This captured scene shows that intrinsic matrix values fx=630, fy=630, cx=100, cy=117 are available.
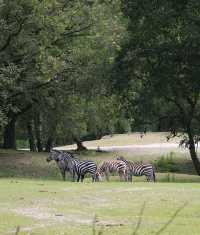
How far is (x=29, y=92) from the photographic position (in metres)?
30.0

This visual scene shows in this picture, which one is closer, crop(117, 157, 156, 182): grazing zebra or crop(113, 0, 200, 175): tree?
crop(113, 0, 200, 175): tree

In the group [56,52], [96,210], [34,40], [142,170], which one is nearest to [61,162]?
[142,170]

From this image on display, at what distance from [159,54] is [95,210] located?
623 inches

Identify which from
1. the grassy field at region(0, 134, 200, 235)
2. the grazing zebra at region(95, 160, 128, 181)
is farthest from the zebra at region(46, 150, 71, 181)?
the grassy field at region(0, 134, 200, 235)

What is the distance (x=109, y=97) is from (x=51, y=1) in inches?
304

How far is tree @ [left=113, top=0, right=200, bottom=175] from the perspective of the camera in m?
26.0

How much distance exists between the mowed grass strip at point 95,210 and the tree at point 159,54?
32.9ft

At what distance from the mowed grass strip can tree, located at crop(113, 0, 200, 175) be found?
10.0 metres

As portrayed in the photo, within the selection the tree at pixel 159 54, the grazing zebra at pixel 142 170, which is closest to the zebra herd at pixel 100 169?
the grazing zebra at pixel 142 170

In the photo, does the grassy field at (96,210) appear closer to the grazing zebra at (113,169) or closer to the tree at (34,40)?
the grazing zebra at (113,169)

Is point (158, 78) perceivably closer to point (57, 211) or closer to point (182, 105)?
point (182, 105)

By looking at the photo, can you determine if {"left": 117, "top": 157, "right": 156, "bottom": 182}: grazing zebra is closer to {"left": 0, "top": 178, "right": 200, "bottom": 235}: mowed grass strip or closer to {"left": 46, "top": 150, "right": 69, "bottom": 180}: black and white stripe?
{"left": 46, "top": 150, "right": 69, "bottom": 180}: black and white stripe

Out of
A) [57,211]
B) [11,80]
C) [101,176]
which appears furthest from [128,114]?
[57,211]

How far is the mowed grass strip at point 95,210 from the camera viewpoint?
35.8 feet
